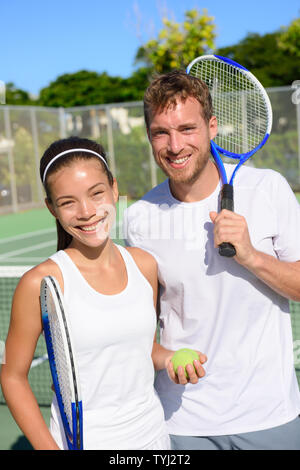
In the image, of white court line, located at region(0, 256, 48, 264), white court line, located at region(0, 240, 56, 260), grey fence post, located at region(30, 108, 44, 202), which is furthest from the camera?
grey fence post, located at region(30, 108, 44, 202)

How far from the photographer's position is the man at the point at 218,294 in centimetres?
184

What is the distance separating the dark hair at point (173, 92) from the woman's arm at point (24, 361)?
0.70 meters

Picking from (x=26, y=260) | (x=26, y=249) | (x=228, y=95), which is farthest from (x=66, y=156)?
(x=26, y=249)

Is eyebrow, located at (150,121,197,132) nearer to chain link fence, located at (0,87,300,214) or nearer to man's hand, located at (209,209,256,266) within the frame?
man's hand, located at (209,209,256,266)

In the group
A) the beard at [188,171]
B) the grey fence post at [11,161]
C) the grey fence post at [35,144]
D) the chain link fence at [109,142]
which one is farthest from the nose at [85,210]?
Result: the grey fence post at [35,144]

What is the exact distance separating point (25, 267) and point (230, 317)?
2187 mm

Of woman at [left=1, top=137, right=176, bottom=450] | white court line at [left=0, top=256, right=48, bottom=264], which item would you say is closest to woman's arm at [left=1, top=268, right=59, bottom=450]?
woman at [left=1, top=137, right=176, bottom=450]

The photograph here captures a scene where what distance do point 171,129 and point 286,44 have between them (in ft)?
68.2

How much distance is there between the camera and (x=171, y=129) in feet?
6.14

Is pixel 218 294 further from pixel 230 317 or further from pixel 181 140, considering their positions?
pixel 181 140

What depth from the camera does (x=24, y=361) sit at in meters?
1.60

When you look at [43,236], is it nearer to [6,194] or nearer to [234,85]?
[6,194]

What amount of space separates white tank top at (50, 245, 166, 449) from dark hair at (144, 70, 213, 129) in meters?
0.60

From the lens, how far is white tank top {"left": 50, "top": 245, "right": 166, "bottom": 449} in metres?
1.58
